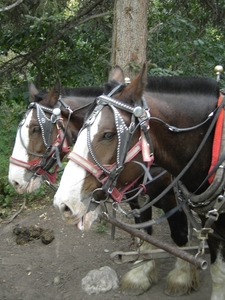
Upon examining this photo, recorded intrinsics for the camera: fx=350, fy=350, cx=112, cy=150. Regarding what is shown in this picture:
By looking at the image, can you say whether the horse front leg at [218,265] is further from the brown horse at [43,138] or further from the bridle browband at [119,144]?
the brown horse at [43,138]

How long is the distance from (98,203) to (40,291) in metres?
2.03

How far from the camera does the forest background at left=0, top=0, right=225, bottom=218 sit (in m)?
5.84

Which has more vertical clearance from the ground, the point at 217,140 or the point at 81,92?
the point at 217,140

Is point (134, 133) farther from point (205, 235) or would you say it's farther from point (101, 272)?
point (101, 272)

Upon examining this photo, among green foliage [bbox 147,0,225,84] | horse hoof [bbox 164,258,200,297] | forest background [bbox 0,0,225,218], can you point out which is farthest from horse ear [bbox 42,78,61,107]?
green foliage [bbox 147,0,225,84]

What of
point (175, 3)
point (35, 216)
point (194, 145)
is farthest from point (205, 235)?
point (175, 3)

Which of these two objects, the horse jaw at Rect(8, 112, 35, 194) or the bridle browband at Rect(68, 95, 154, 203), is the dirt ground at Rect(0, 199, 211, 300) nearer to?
the horse jaw at Rect(8, 112, 35, 194)

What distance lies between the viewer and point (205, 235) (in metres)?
2.23

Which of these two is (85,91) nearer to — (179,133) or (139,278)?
(179,133)

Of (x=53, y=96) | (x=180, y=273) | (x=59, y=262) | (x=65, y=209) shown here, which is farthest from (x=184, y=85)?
(x=59, y=262)

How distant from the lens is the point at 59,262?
406 cm

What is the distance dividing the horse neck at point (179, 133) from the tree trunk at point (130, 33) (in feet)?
7.02

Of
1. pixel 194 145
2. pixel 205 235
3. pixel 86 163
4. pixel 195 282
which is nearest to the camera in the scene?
pixel 86 163

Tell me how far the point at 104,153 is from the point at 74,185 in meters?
0.23
